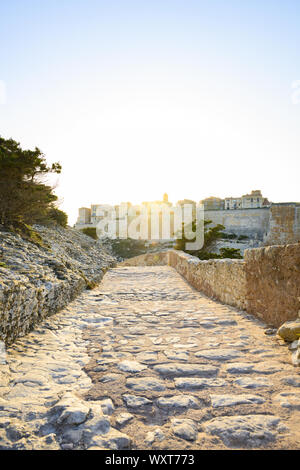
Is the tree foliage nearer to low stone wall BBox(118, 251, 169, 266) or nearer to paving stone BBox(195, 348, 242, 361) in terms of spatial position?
paving stone BBox(195, 348, 242, 361)

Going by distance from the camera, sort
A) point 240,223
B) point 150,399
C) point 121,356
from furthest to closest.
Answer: point 240,223
point 121,356
point 150,399

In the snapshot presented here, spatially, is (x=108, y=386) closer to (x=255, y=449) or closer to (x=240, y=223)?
(x=255, y=449)

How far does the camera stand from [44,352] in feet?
9.42

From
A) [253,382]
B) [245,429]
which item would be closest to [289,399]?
[253,382]

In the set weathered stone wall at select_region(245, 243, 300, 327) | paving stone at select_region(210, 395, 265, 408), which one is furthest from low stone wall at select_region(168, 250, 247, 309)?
paving stone at select_region(210, 395, 265, 408)

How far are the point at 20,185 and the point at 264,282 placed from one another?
5792 millimetres

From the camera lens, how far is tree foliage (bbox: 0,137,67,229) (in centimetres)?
635

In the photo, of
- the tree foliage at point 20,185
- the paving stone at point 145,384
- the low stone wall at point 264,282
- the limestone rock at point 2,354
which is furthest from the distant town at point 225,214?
the paving stone at point 145,384

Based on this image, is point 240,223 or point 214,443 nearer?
point 214,443

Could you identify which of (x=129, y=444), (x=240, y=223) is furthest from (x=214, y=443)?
(x=240, y=223)

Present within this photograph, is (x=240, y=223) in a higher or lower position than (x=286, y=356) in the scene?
higher

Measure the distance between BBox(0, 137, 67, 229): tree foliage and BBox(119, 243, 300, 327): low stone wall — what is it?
14.7 feet

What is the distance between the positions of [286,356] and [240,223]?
56.4 meters

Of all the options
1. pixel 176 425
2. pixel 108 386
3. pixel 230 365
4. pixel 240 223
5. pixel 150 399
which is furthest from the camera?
pixel 240 223
